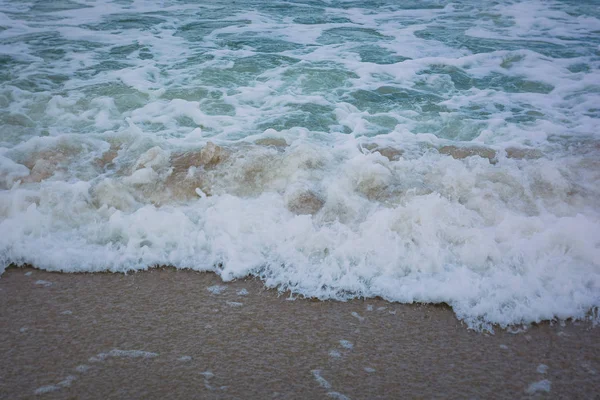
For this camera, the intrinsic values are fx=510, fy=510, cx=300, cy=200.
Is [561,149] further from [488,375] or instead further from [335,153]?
[488,375]

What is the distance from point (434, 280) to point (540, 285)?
572 millimetres

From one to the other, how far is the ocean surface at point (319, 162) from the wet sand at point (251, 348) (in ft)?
0.49

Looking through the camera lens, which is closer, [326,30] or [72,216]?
[72,216]

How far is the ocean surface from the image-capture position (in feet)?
9.94

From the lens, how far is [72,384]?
2266 millimetres

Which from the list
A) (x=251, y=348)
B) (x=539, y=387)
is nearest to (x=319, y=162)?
(x=251, y=348)

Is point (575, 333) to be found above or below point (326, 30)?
below

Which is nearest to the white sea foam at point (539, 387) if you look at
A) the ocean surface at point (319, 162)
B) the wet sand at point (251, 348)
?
the wet sand at point (251, 348)

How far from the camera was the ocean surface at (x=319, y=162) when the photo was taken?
3029 millimetres

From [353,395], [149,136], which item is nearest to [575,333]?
[353,395]

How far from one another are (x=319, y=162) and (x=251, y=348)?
2017 mm

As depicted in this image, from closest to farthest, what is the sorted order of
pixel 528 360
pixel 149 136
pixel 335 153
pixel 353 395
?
pixel 353 395, pixel 528 360, pixel 335 153, pixel 149 136

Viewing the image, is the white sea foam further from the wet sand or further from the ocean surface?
the ocean surface

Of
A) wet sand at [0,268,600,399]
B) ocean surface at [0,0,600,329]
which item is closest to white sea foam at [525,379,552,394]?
wet sand at [0,268,600,399]
